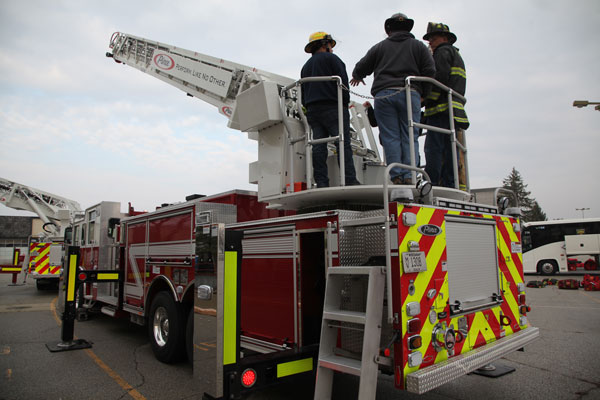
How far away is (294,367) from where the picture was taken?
11.0 ft

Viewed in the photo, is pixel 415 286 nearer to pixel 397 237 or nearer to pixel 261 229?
pixel 397 237

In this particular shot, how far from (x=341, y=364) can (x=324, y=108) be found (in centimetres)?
284

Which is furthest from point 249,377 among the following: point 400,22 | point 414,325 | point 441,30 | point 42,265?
point 42,265

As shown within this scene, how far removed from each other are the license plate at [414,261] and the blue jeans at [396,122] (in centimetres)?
156

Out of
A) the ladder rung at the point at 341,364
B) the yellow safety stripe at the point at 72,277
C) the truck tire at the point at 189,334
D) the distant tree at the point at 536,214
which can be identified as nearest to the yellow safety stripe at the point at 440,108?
the ladder rung at the point at 341,364

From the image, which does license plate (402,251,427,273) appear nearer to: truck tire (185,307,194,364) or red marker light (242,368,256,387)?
red marker light (242,368,256,387)

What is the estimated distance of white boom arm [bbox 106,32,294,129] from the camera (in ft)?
21.5

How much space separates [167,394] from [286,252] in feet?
7.41

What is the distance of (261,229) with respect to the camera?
4.57 metres

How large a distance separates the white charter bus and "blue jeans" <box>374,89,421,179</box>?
2028 centimetres

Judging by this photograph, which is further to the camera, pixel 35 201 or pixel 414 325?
pixel 35 201

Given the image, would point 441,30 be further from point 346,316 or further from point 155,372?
point 155,372

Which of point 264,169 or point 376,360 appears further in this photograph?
point 264,169

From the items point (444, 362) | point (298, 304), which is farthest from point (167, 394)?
point (444, 362)
